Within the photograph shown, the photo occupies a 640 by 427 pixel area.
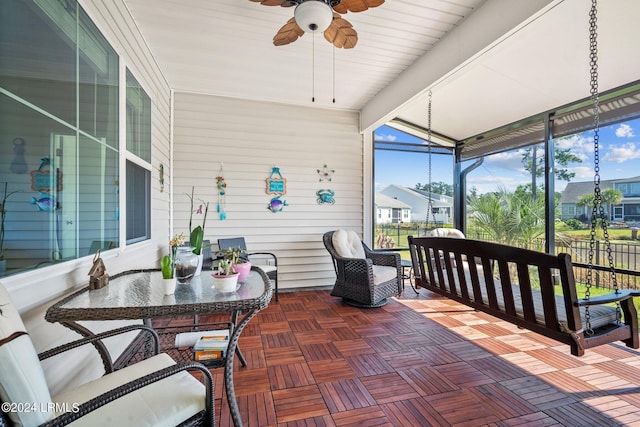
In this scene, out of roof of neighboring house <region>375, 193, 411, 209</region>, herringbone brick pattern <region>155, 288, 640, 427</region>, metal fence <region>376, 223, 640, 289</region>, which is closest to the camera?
herringbone brick pattern <region>155, 288, 640, 427</region>

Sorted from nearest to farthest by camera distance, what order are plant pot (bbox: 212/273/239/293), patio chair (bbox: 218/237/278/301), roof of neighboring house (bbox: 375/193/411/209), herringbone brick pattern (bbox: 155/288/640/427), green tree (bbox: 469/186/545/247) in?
1. plant pot (bbox: 212/273/239/293)
2. herringbone brick pattern (bbox: 155/288/640/427)
3. patio chair (bbox: 218/237/278/301)
4. green tree (bbox: 469/186/545/247)
5. roof of neighboring house (bbox: 375/193/411/209)

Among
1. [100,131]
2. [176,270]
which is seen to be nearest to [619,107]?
[176,270]

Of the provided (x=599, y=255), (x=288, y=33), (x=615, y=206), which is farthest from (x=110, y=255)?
(x=615, y=206)

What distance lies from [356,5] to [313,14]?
36cm

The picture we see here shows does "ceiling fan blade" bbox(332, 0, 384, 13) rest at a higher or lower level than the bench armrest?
higher

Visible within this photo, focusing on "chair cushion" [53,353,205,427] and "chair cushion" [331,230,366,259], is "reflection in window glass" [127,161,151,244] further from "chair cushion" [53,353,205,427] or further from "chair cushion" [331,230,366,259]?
"chair cushion" [331,230,366,259]

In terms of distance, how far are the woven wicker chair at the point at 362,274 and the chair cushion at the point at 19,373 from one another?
294 centimetres

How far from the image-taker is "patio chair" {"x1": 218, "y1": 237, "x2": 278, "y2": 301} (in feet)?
12.2

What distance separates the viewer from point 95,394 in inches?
45.4

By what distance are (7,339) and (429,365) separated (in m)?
2.47

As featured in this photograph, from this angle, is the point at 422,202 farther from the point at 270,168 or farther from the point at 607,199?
the point at 270,168

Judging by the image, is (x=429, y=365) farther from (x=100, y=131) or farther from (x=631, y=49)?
(x=631, y=49)

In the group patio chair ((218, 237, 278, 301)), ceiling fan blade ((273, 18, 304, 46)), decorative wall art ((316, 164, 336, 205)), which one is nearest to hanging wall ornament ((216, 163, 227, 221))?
patio chair ((218, 237, 278, 301))

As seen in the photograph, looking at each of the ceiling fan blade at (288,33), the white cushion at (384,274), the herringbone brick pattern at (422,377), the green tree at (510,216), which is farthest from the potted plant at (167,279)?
the green tree at (510,216)
